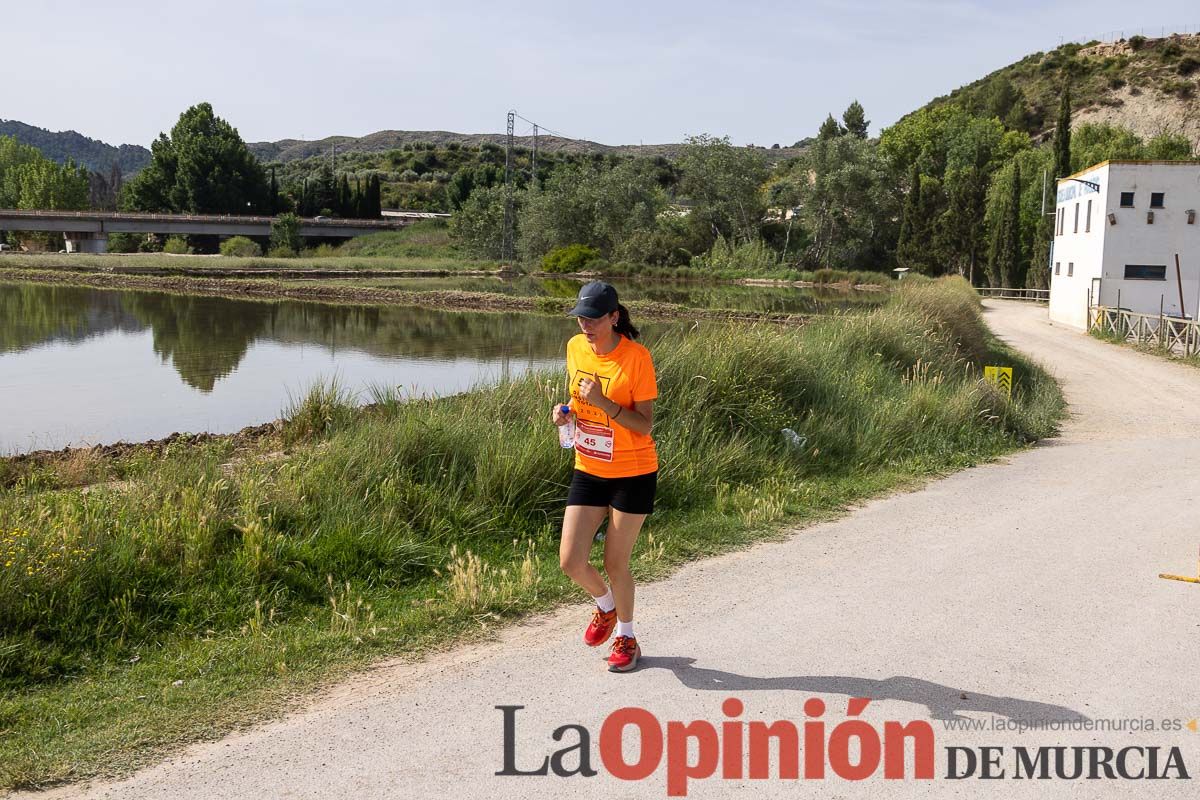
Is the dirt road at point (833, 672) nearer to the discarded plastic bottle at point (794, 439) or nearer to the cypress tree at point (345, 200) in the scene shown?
the discarded plastic bottle at point (794, 439)

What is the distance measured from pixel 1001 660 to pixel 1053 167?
76882mm

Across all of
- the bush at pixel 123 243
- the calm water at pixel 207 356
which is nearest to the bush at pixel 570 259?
the calm water at pixel 207 356

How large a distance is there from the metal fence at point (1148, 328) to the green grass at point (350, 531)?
1778 cm

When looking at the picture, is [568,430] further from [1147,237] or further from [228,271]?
[228,271]

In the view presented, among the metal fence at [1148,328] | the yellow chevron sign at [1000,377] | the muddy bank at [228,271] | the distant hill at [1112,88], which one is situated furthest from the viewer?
the distant hill at [1112,88]

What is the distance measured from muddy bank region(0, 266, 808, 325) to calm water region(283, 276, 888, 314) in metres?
3.24

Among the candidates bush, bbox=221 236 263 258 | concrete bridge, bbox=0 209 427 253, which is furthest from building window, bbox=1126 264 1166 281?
concrete bridge, bbox=0 209 427 253

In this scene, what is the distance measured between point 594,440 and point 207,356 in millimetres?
25309

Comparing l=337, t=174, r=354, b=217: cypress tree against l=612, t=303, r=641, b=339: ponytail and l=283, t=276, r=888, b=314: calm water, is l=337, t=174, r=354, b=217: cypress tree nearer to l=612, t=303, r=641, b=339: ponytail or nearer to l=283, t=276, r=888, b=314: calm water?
l=283, t=276, r=888, b=314: calm water

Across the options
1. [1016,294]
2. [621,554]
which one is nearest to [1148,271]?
[1016,294]

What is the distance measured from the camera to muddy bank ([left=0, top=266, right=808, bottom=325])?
45.9 m

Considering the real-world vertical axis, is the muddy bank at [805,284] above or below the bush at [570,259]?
below

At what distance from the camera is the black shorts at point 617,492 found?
5.63 m

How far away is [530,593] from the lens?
23.3 ft
